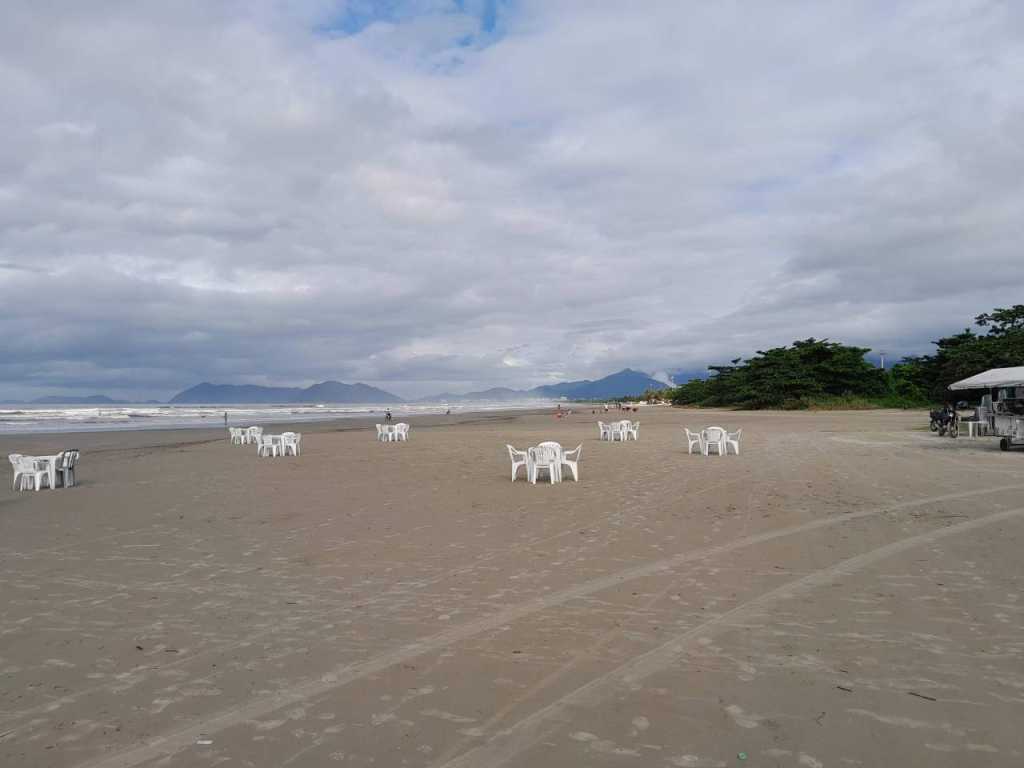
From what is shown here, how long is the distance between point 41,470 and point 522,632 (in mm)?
13261

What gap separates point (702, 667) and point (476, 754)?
5.42ft

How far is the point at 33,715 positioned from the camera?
3.74 m

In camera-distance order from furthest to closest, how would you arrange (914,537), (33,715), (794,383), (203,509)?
(794,383)
(203,509)
(914,537)
(33,715)

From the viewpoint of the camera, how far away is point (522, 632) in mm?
4945

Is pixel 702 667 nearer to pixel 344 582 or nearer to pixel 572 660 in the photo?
pixel 572 660

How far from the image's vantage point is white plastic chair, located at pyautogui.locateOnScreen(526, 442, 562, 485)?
43.2 feet

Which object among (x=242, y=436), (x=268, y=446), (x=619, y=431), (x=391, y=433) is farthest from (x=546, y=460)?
(x=242, y=436)

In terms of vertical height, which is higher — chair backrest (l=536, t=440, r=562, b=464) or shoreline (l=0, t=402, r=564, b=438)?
shoreline (l=0, t=402, r=564, b=438)

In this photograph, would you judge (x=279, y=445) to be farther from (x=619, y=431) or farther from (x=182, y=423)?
(x=182, y=423)

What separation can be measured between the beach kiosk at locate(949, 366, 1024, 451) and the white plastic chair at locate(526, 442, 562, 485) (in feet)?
43.2

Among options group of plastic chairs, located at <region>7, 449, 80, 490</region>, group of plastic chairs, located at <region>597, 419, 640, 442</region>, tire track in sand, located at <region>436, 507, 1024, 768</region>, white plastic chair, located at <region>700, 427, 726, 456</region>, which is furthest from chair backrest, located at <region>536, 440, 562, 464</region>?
group of plastic chairs, located at <region>597, 419, 640, 442</region>

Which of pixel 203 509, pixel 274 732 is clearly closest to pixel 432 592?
pixel 274 732

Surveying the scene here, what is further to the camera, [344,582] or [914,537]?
[914,537]

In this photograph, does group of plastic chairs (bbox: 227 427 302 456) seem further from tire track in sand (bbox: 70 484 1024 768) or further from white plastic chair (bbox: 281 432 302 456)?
tire track in sand (bbox: 70 484 1024 768)
